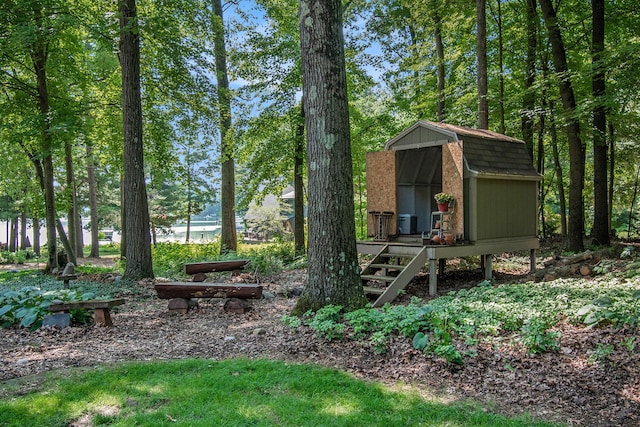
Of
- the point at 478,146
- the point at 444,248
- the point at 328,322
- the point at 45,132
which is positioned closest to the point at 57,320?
the point at 328,322

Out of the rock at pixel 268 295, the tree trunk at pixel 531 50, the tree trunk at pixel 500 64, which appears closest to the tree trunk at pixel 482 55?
the tree trunk at pixel 500 64

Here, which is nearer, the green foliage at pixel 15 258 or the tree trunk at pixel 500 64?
the tree trunk at pixel 500 64

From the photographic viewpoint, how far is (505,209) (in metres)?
8.73

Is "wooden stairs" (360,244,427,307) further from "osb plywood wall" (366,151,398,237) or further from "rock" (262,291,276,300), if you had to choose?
"rock" (262,291,276,300)

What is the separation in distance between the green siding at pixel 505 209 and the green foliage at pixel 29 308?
6.40 m

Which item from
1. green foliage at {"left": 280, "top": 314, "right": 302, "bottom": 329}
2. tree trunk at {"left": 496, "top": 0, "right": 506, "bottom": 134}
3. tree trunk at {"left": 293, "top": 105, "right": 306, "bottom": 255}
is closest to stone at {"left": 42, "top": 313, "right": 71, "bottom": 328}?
green foliage at {"left": 280, "top": 314, "right": 302, "bottom": 329}

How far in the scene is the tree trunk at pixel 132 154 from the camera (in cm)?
916

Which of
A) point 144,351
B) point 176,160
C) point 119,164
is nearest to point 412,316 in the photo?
point 144,351

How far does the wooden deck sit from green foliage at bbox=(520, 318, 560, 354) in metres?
2.77

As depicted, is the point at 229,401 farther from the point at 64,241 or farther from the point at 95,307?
the point at 64,241

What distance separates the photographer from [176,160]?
12812mm

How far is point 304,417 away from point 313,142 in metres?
3.36

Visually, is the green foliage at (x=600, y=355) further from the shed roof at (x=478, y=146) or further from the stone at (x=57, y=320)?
the stone at (x=57, y=320)

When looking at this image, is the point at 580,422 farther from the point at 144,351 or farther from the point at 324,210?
the point at 144,351
